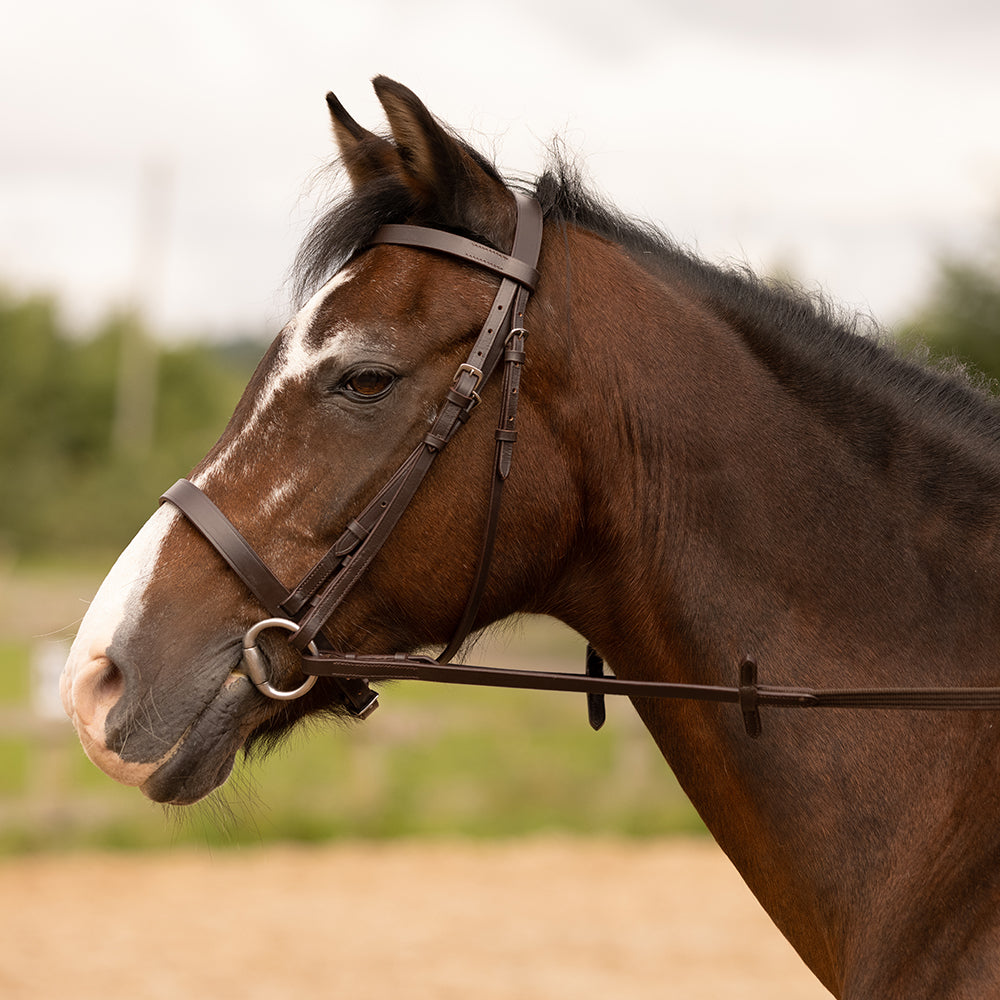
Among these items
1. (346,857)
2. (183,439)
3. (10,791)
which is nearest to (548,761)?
(346,857)

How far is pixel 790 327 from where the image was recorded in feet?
8.72

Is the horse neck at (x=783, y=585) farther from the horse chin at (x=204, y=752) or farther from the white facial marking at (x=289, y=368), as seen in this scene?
the horse chin at (x=204, y=752)

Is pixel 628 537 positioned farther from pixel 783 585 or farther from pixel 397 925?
pixel 397 925

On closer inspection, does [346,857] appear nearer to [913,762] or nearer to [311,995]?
[311,995]

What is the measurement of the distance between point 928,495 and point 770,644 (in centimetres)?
48

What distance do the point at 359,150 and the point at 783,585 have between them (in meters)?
1.44

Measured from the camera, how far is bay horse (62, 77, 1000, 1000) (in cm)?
240

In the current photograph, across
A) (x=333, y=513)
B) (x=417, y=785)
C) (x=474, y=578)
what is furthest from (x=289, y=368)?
(x=417, y=785)

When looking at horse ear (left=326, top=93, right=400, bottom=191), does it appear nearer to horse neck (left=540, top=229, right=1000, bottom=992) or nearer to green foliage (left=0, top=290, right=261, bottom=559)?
horse neck (left=540, top=229, right=1000, bottom=992)

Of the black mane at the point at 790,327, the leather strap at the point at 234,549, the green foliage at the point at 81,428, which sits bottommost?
the green foliage at the point at 81,428

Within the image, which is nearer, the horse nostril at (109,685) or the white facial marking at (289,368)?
the horse nostril at (109,685)

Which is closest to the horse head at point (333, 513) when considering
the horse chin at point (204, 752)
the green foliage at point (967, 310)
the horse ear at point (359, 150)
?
the horse chin at point (204, 752)

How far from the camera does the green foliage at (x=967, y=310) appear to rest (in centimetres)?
1259

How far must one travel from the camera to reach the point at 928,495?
2498 mm
